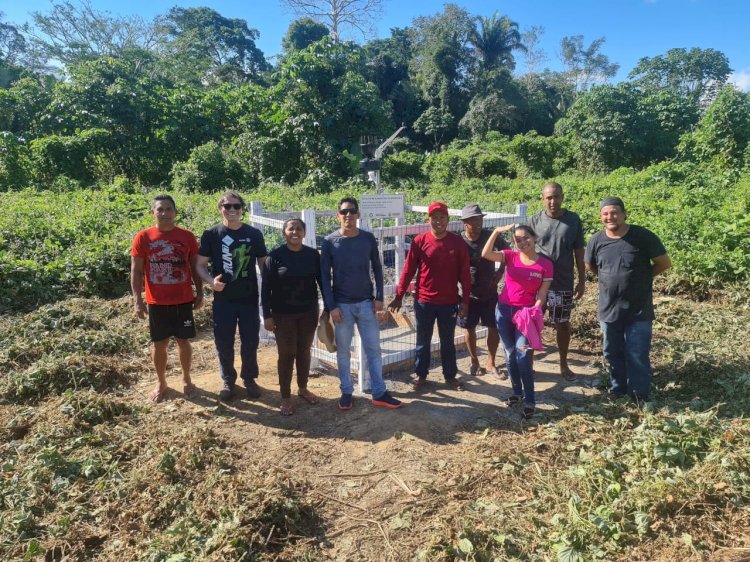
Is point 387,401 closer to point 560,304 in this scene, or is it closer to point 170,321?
point 560,304

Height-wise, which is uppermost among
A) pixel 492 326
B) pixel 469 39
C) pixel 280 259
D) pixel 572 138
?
pixel 469 39

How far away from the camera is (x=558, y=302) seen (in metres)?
4.74

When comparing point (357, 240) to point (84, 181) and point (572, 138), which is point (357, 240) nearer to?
point (84, 181)

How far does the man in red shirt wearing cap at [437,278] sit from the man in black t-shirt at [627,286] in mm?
1052

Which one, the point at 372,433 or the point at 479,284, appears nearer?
the point at 372,433

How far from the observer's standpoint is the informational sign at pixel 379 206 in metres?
4.88

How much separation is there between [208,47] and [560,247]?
1518 inches

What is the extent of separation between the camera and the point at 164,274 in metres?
4.29

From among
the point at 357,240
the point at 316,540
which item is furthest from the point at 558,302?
the point at 316,540

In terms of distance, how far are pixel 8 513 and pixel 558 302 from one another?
13.9ft

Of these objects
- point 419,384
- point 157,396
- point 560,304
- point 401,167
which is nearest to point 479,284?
point 560,304

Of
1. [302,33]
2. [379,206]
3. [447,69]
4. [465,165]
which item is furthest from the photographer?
[302,33]

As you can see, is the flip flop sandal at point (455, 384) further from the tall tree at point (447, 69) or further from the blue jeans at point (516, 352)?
the tall tree at point (447, 69)

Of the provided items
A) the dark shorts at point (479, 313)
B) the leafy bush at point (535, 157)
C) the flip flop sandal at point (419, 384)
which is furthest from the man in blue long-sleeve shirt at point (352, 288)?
the leafy bush at point (535, 157)
